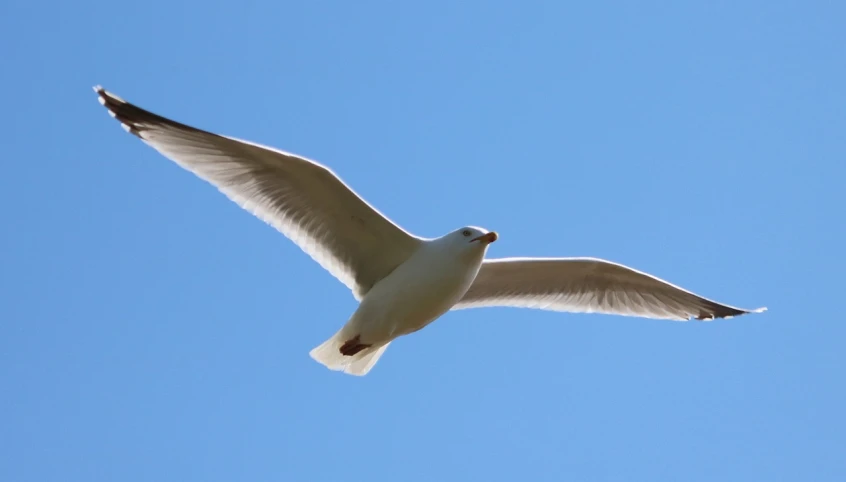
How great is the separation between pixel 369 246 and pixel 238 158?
4.21ft

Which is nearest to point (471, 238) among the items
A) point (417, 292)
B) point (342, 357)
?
point (417, 292)

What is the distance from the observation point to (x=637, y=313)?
421 inches

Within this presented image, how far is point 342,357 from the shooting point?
9430mm

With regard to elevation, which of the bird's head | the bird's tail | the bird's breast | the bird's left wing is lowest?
the bird's tail

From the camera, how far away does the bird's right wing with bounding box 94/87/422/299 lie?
8.49m

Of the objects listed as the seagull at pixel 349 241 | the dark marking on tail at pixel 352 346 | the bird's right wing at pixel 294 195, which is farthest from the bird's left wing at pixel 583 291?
the dark marking on tail at pixel 352 346

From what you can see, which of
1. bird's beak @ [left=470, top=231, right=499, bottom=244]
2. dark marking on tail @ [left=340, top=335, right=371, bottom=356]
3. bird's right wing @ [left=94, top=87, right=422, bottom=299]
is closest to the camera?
bird's right wing @ [left=94, top=87, right=422, bottom=299]

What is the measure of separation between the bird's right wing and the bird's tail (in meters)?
0.44

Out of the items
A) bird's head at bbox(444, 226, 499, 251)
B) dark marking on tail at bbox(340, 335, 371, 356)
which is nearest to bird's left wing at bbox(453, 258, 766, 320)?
bird's head at bbox(444, 226, 499, 251)

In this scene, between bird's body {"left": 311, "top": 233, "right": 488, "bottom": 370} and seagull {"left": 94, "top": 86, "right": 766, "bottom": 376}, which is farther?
bird's body {"left": 311, "top": 233, "right": 488, "bottom": 370}

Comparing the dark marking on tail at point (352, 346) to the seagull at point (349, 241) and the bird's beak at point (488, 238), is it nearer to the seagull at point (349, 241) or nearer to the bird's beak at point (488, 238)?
the seagull at point (349, 241)

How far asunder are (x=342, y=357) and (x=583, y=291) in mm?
2334

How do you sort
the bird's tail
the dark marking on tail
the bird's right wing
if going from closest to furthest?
1. the bird's right wing
2. the dark marking on tail
3. the bird's tail

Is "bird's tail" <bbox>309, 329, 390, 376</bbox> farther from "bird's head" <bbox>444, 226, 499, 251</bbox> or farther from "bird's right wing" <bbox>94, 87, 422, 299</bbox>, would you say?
"bird's head" <bbox>444, 226, 499, 251</bbox>
